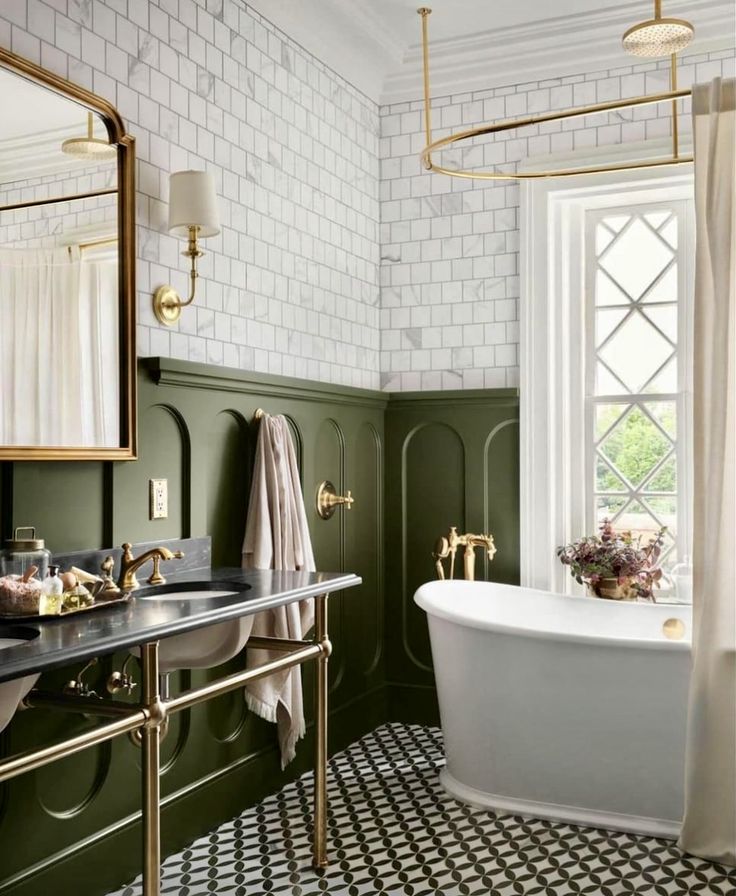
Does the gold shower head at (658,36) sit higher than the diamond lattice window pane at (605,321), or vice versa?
the gold shower head at (658,36)

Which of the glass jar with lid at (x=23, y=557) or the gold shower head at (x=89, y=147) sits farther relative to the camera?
the gold shower head at (x=89, y=147)

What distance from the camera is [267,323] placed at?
136 inches

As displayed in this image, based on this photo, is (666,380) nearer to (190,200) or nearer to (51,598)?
(190,200)

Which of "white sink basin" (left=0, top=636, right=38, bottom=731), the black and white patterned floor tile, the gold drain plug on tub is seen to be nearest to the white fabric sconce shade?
"white sink basin" (left=0, top=636, right=38, bottom=731)

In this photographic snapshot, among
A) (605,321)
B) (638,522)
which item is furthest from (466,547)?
(605,321)

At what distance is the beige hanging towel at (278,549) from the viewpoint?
307cm

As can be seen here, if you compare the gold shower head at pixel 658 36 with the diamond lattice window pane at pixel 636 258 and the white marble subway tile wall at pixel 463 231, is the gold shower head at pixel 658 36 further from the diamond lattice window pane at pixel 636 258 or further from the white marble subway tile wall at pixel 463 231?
the diamond lattice window pane at pixel 636 258

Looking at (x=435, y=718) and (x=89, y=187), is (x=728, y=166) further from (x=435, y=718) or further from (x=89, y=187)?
(x=435, y=718)

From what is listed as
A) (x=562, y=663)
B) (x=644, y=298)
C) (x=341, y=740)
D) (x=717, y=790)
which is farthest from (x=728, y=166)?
(x=341, y=740)

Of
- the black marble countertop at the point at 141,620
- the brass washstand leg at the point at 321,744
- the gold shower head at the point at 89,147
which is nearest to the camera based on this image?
the black marble countertop at the point at 141,620

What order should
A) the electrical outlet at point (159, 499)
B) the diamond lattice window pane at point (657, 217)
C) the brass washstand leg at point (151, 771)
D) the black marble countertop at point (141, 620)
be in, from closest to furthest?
1. the black marble countertop at point (141, 620)
2. the brass washstand leg at point (151, 771)
3. the electrical outlet at point (159, 499)
4. the diamond lattice window pane at point (657, 217)

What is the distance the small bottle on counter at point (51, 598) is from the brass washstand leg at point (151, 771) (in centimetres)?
22

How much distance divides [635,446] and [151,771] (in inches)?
111

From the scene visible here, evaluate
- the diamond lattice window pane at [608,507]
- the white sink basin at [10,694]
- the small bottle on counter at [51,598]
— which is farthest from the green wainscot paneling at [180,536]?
the diamond lattice window pane at [608,507]
